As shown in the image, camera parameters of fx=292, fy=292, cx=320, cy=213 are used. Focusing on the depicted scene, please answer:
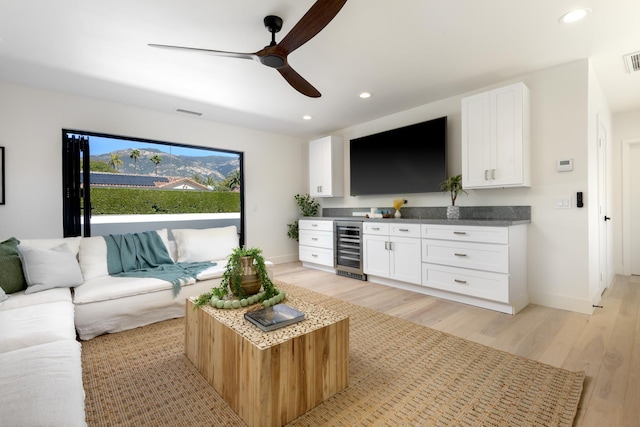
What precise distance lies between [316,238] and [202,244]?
190 cm

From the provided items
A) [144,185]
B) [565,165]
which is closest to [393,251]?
[565,165]

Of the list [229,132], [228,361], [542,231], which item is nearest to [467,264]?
[542,231]

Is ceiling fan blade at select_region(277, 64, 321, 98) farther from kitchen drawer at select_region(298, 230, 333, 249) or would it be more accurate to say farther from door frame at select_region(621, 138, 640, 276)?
door frame at select_region(621, 138, 640, 276)

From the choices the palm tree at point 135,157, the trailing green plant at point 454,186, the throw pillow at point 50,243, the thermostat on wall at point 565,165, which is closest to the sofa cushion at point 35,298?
the throw pillow at point 50,243

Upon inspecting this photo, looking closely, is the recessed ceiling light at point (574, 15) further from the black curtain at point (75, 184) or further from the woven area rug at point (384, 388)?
the black curtain at point (75, 184)

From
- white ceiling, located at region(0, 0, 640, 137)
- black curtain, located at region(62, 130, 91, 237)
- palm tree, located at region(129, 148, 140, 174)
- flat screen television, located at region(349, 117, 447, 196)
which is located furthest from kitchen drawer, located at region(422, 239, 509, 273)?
black curtain, located at region(62, 130, 91, 237)

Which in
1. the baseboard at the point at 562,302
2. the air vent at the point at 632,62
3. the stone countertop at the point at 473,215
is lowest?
the baseboard at the point at 562,302

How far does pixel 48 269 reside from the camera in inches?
93.1

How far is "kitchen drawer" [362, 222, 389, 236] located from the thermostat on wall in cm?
187

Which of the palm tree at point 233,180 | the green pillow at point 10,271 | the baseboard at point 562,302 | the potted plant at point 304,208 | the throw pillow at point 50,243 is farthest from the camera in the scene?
the potted plant at point 304,208

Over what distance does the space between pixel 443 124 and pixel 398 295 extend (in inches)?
86.2

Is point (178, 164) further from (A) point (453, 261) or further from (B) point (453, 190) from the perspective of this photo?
(A) point (453, 261)

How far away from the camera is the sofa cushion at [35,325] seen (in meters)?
1.47

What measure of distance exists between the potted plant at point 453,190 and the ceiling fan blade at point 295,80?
195 cm
